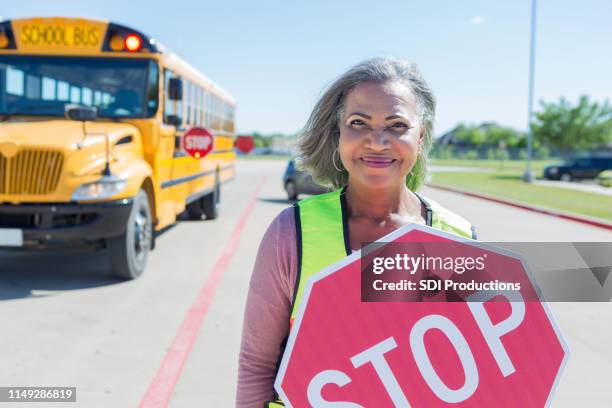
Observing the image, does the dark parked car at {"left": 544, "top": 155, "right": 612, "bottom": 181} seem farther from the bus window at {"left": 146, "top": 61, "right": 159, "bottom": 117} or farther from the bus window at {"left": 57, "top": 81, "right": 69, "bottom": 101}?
the bus window at {"left": 57, "top": 81, "right": 69, "bottom": 101}

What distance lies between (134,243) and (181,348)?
2.42m

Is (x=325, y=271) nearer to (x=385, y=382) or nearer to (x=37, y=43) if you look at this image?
(x=385, y=382)

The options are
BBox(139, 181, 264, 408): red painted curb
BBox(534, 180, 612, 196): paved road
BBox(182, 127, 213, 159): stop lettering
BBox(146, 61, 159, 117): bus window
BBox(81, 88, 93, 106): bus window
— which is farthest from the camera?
BBox(534, 180, 612, 196): paved road

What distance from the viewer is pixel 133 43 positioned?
7090 millimetres

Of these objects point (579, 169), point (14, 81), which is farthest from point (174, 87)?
point (579, 169)

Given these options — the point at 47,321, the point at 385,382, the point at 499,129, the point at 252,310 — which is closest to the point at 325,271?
the point at 385,382

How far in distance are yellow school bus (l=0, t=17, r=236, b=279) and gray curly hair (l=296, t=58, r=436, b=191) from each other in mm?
4496

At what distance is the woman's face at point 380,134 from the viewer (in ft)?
5.06

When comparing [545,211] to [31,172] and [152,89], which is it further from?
[31,172]

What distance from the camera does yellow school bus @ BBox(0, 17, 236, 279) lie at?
589 cm

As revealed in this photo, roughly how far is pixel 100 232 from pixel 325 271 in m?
5.26

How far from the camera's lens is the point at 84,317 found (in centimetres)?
509

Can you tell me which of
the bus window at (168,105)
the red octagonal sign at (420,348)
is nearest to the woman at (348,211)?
the red octagonal sign at (420,348)

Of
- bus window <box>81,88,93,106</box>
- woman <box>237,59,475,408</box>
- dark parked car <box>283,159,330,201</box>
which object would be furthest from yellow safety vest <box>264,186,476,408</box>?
dark parked car <box>283,159,330,201</box>
